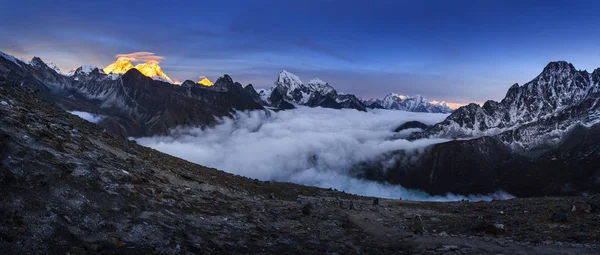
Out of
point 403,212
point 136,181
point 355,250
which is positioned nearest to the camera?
point 355,250

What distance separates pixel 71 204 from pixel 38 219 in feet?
6.05

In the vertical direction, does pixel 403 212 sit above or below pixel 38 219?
below

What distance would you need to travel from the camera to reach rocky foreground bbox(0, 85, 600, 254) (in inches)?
462

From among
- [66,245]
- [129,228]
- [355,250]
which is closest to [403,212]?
[355,250]

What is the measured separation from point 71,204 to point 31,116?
11167 millimetres

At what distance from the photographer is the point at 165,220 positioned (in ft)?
50.5

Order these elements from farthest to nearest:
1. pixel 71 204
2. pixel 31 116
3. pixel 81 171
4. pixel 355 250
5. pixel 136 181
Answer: pixel 31 116
pixel 136 181
pixel 355 250
pixel 81 171
pixel 71 204

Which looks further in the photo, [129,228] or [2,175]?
[129,228]

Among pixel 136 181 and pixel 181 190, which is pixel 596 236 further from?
pixel 136 181

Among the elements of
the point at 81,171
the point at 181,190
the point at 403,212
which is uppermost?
the point at 81,171

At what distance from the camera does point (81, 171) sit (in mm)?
15969

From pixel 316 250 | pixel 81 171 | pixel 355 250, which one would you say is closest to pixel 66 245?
pixel 81 171

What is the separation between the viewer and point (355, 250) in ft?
57.5

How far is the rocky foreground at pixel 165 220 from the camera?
1173 cm
